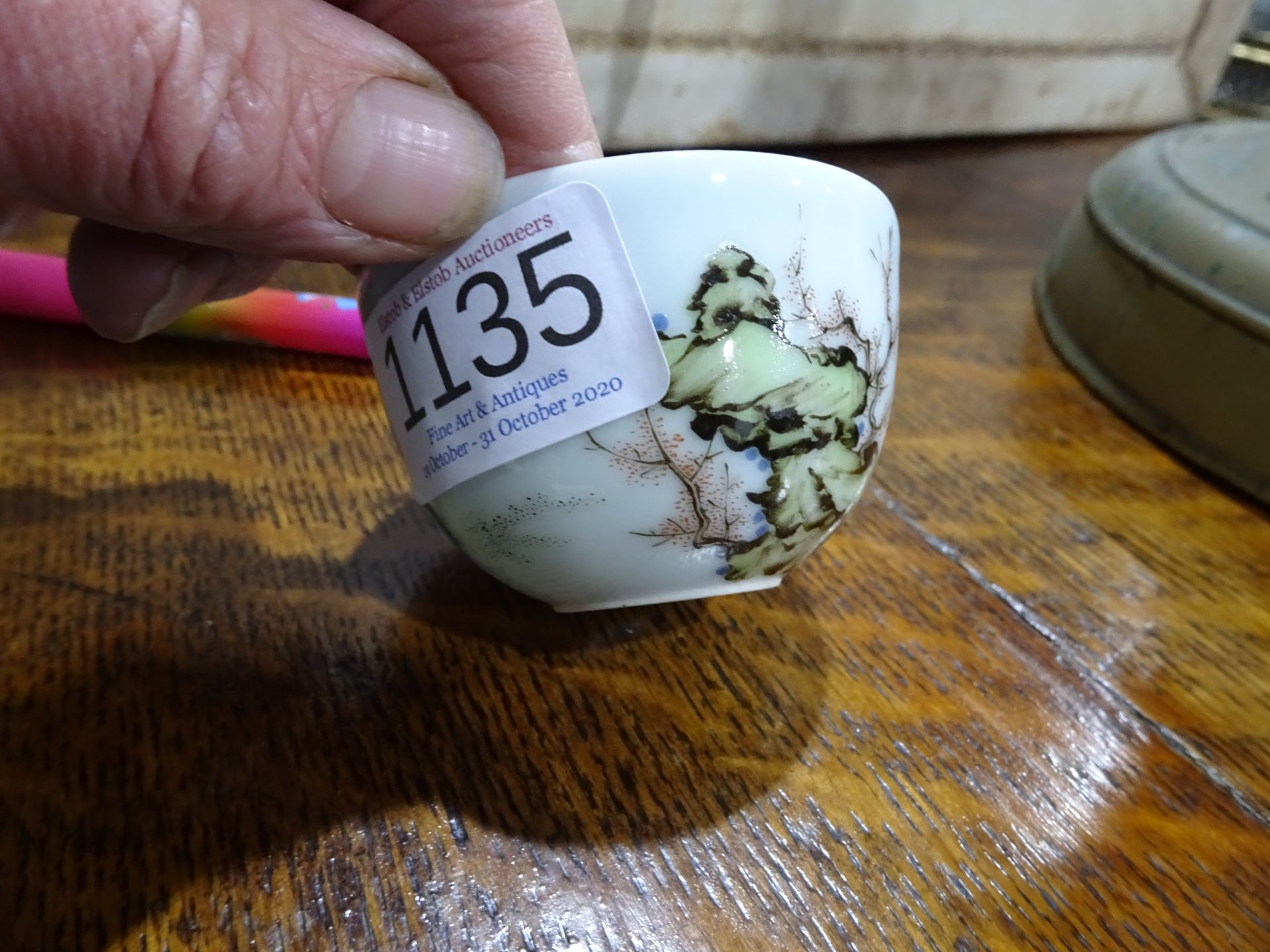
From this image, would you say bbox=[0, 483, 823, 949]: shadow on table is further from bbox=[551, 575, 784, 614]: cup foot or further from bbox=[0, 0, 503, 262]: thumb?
bbox=[0, 0, 503, 262]: thumb

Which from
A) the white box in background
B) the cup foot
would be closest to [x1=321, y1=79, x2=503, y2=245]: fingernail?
the cup foot

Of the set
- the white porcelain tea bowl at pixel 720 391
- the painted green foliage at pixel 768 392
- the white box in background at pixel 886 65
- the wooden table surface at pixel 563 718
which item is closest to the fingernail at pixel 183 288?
the wooden table surface at pixel 563 718

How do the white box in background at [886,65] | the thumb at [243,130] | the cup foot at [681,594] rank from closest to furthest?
1. the thumb at [243,130]
2. the cup foot at [681,594]
3. the white box in background at [886,65]

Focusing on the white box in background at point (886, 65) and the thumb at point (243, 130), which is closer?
the thumb at point (243, 130)

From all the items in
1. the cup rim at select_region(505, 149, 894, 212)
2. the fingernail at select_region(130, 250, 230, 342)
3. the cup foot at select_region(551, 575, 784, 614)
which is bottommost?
the cup foot at select_region(551, 575, 784, 614)

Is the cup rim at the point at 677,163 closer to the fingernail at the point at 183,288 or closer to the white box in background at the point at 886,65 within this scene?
the fingernail at the point at 183,288

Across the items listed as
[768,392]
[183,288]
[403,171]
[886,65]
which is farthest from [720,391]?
[886,65]
